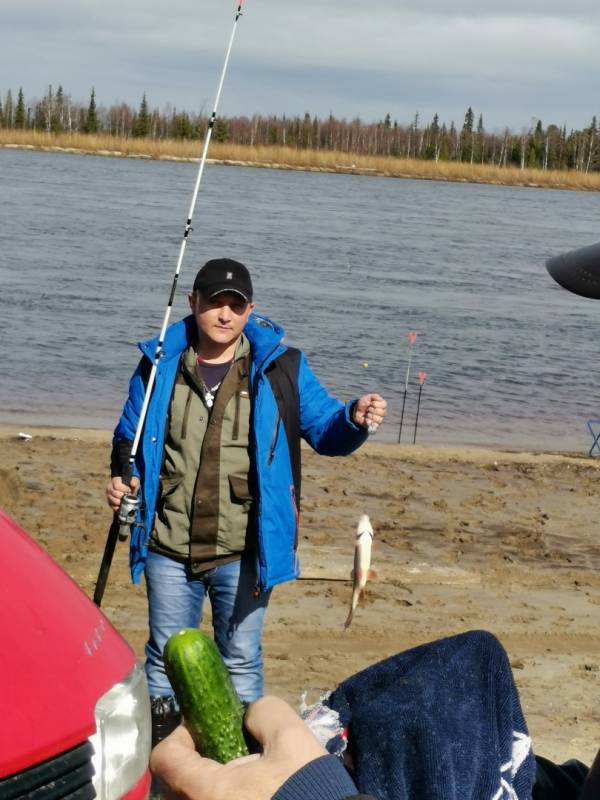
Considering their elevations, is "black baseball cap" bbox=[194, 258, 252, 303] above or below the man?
above

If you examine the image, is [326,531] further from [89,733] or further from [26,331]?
[26,331]

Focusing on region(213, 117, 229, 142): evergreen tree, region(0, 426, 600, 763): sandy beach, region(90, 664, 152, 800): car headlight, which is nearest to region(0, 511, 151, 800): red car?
region(90, 664, 152, 800): car headlight

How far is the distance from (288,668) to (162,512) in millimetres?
1953

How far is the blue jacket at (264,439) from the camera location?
5152 millimetres

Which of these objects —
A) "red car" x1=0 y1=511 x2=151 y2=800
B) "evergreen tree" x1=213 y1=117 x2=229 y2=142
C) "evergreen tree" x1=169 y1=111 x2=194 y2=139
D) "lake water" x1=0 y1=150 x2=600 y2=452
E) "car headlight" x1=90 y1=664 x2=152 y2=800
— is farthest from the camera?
"evergreen tree" x1=169 y1=111 x2=194 y2=139

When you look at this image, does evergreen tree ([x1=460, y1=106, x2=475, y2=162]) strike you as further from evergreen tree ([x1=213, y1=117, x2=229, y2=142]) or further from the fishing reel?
the fishing reel

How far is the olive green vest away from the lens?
17.0 feet

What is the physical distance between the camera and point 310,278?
30156 millimetres

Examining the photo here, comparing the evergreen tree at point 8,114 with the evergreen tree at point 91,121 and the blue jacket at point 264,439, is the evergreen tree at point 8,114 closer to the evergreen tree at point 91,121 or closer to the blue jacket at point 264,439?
the evergreen tree at point 91,121

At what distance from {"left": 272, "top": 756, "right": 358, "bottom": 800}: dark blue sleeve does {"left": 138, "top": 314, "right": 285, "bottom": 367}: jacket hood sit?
11.5 ft

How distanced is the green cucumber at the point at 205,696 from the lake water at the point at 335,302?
1275cm

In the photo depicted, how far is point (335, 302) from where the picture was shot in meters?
26.3

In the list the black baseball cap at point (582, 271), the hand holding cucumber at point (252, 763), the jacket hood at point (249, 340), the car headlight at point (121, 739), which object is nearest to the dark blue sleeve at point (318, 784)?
the hand holding cucumber at point (252, 763)

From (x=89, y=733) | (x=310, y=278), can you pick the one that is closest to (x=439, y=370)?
(x=310, y=278)
